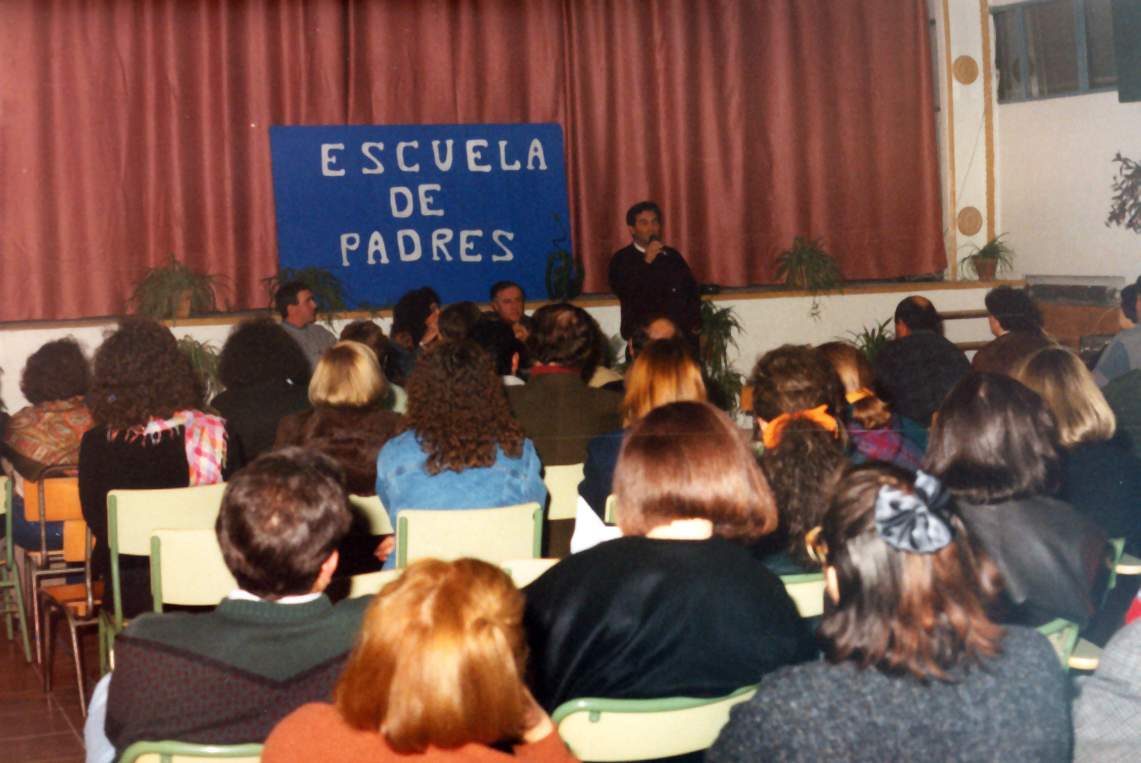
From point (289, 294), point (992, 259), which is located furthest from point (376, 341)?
point (992, 259)

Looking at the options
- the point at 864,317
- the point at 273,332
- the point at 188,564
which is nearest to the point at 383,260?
the point at 273,332

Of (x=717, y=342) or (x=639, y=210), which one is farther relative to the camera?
(x=717, y=342)

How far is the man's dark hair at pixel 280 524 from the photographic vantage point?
150 cm

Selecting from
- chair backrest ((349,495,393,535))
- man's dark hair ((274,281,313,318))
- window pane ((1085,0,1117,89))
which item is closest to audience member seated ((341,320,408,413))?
man's dark hair ((274,281,313,318))

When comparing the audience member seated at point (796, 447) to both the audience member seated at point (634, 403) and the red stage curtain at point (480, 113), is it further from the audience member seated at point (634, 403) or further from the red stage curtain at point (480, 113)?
the red stage curtain at point (480, 113)

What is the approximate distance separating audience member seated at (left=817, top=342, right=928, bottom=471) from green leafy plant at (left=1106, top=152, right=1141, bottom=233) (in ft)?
12.7

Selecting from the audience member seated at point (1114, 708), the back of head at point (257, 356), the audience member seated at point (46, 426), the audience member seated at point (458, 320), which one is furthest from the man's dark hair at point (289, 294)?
the audience member seated at point (1114, 708)

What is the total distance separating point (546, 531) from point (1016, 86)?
5155mm

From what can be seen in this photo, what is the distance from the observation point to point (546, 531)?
114 inches

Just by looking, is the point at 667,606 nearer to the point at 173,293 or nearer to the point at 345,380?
the point at 345,380

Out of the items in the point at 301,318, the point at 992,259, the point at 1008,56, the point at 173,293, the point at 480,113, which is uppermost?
the point at 1008,56

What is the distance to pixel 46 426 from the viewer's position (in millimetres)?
3123

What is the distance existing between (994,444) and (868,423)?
0.59 meters

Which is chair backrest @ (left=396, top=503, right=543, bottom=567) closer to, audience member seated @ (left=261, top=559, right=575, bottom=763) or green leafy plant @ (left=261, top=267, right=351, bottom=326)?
audience member seated @ (left=261, top=559, right=575, bottom=763)
